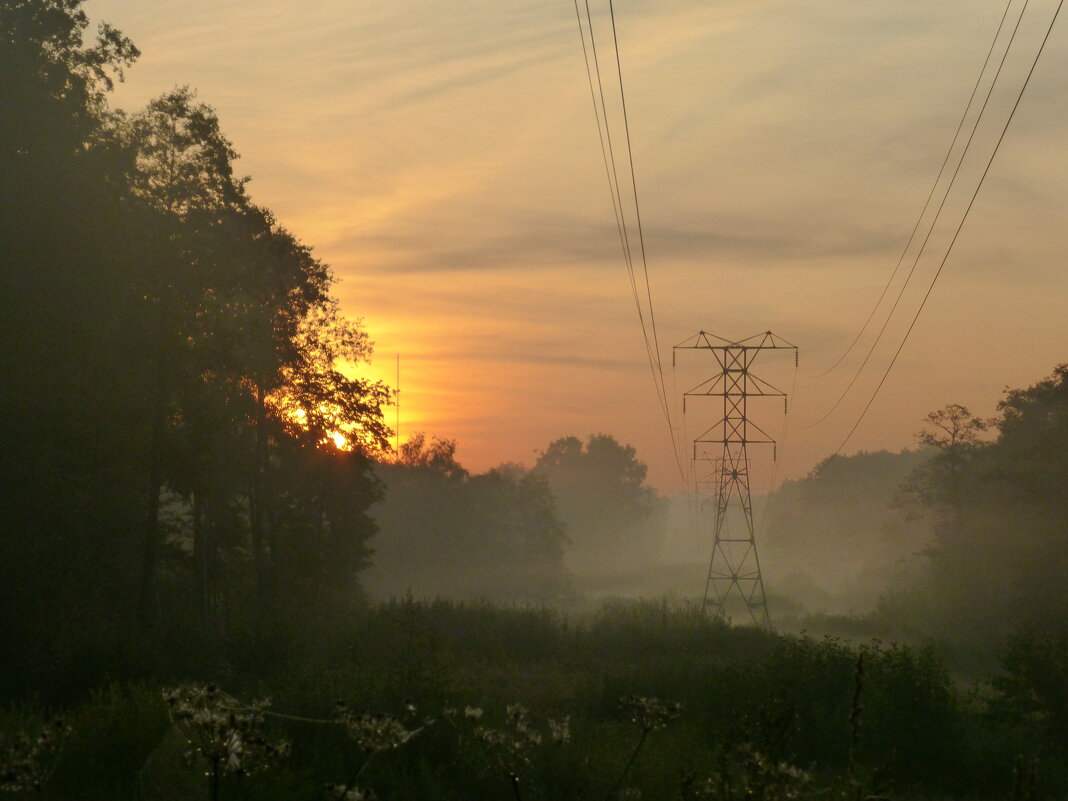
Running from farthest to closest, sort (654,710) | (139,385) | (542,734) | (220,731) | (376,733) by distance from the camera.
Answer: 1. (139,385)
2. (542,734)
3. (654,710)
4. (376,733)
5. (220,731)

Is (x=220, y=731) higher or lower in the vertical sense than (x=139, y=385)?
lower

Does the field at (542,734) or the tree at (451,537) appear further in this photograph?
the tree at (451,537)

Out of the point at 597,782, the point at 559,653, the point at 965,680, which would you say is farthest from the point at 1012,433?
the point at 597,782

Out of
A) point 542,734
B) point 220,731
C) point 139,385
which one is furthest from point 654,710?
point 139,385

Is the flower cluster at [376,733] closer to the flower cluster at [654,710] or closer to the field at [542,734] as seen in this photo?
the field at [542,734]

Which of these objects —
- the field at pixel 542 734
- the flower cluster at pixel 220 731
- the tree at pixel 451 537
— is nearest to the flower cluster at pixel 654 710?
the field at pixel 542 734

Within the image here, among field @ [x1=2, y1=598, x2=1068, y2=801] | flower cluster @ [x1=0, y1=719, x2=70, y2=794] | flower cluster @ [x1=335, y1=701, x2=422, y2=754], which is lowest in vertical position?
field @ [x1=2, y1=598, x2=1068, y2=801]

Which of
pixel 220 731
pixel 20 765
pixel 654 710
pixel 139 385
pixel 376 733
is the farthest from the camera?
pixel 139 385

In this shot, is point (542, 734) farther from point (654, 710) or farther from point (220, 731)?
point (220, 731)

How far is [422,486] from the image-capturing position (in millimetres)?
107625

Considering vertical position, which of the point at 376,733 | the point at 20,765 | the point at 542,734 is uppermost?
the point at 376,733

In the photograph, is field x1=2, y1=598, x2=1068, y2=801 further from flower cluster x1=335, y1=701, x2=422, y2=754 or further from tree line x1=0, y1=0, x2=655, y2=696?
tree line x1=0, y1=0, x2=655, y2=696

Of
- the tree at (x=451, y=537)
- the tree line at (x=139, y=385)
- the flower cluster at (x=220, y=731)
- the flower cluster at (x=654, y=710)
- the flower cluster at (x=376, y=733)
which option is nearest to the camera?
the flower cluster at (x=220, y=731)

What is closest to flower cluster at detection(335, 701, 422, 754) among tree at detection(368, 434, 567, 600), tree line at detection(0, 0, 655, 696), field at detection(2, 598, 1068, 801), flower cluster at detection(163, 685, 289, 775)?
field at detection(2, 598, 1068, 801)
